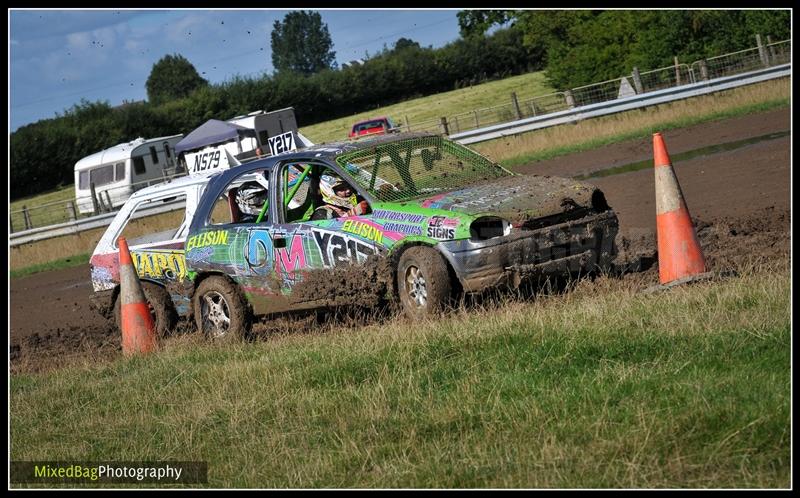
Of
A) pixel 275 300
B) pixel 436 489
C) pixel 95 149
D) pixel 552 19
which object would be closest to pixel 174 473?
pixel 436 489

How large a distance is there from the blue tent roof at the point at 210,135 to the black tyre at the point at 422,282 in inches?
1351

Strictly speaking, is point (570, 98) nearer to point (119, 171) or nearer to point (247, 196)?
point (119, 171)

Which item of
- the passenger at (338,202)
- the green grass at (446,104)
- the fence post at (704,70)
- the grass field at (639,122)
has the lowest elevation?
the passenger at (338,202)

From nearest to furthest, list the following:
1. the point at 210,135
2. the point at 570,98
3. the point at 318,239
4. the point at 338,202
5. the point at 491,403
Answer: the point at 491,403, the point at 318,239, the point at 338,202, the point at 570,98, the point at 210,135

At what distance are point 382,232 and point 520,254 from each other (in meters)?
1.21

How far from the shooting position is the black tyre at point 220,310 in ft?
32.8

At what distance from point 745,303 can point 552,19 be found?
4238 centimetres

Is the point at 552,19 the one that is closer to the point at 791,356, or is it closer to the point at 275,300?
the point at 275,300

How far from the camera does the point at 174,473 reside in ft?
18.5

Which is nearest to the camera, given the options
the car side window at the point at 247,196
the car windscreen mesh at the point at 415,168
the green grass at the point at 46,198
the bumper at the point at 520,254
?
the bumper at the point at 520,254

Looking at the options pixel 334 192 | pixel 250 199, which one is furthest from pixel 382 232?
pixel 250 199

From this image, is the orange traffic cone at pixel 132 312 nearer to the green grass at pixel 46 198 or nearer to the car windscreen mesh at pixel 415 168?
the car windscreen mesh at pixel 415 168

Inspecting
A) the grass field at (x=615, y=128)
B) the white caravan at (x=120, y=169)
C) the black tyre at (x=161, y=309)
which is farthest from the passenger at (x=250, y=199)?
the white caravan at (x=120, y=169)

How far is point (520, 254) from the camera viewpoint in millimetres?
8328
